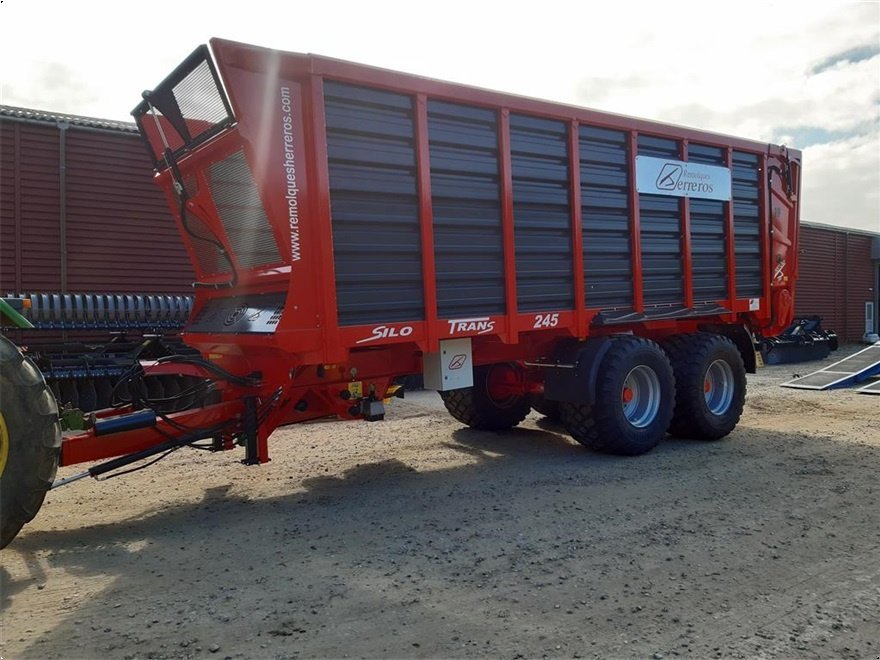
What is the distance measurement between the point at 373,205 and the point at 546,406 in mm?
3991

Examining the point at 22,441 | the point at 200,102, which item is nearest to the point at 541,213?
the point at 200,102

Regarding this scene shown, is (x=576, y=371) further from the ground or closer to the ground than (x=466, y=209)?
closer to the ground

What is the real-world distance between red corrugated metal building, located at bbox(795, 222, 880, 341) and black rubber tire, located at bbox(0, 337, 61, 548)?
904 inches

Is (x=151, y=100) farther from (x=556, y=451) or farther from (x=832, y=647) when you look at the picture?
(x=832, y=647)

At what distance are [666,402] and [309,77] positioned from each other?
15.0ft

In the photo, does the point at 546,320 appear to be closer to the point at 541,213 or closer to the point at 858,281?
the point at 541,213

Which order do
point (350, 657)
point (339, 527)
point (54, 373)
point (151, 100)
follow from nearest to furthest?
point (350, 657)
point (339, 527)
point (151, 100)
point (54, 373)

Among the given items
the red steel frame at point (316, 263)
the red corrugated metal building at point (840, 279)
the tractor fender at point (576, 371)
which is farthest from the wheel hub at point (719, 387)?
the red corrugated metal building at point (840, 279)

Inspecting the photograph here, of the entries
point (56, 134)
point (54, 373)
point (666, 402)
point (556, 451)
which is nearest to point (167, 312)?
point (54, 373)

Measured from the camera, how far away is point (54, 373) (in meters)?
8.38

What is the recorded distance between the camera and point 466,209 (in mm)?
5695

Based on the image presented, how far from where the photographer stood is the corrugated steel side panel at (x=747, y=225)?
8.10 meters

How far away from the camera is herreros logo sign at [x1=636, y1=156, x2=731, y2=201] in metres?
7.05

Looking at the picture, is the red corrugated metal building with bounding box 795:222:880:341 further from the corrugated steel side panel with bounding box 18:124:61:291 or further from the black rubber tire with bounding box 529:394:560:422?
the corrugated steel side panel with bounding box 18:124:61:291
